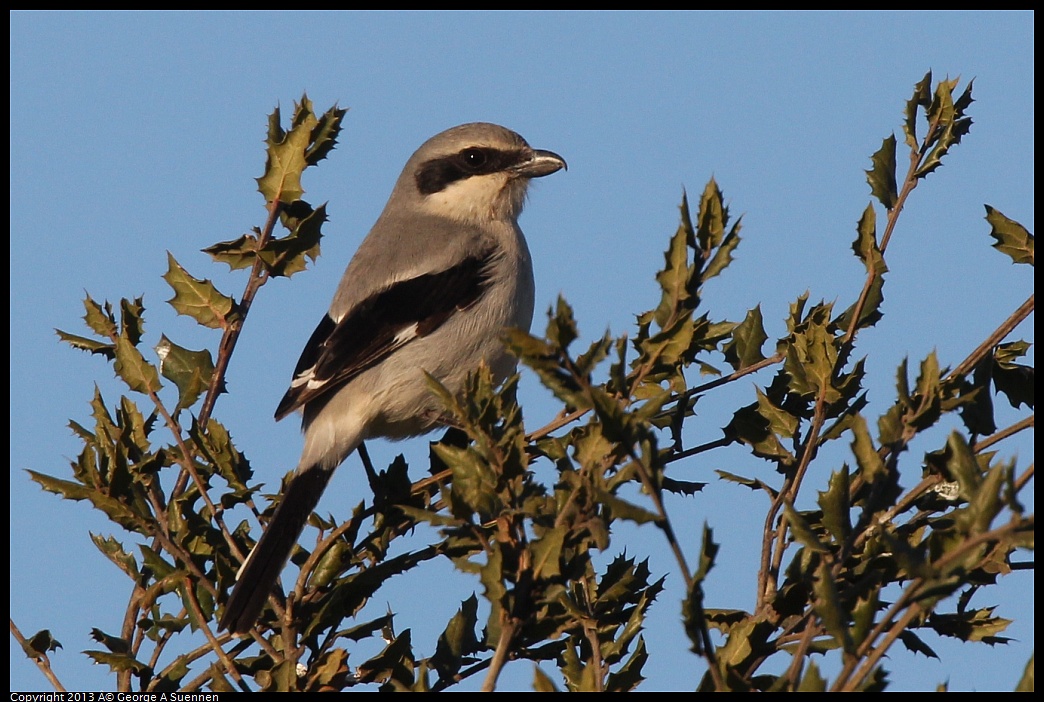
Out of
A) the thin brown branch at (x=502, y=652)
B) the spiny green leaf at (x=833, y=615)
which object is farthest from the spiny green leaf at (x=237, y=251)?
the spiny green leaf at (x=833, y=615)

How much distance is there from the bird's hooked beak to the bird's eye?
0.49 ft

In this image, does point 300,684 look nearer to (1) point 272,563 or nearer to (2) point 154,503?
(1) point 272,563

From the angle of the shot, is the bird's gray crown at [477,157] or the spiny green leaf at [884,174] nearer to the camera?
the spiny green leaf at [884,174]

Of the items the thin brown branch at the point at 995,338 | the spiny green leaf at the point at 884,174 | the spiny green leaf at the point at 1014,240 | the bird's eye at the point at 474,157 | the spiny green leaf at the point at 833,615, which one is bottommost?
the spiny green leaf at the point at 833,615

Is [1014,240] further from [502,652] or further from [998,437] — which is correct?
[502,652]

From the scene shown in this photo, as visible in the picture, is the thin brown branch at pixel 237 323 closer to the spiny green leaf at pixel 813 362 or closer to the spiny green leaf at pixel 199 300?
the spiny green leaf at pixel 199 300

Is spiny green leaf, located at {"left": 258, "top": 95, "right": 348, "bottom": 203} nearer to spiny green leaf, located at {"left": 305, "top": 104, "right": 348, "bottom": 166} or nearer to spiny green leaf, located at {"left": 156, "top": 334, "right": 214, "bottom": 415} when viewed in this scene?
spiny green leaf, located at {"left": 305, "top": 104, "right": 348, "bottom": 166}

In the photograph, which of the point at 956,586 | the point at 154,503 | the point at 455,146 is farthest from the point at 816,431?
the point at 455,146

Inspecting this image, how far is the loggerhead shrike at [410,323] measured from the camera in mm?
4297

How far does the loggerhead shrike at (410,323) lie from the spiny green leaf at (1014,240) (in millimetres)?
2064

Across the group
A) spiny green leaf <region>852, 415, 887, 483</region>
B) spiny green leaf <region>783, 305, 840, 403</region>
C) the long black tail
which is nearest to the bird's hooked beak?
the long black tail

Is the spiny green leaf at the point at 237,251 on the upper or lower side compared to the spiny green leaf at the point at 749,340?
upper

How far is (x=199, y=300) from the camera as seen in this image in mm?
3322

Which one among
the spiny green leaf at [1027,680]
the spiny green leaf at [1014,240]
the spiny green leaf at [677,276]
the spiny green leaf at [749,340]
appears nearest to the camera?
the spiny green leaf at [1027,680]
